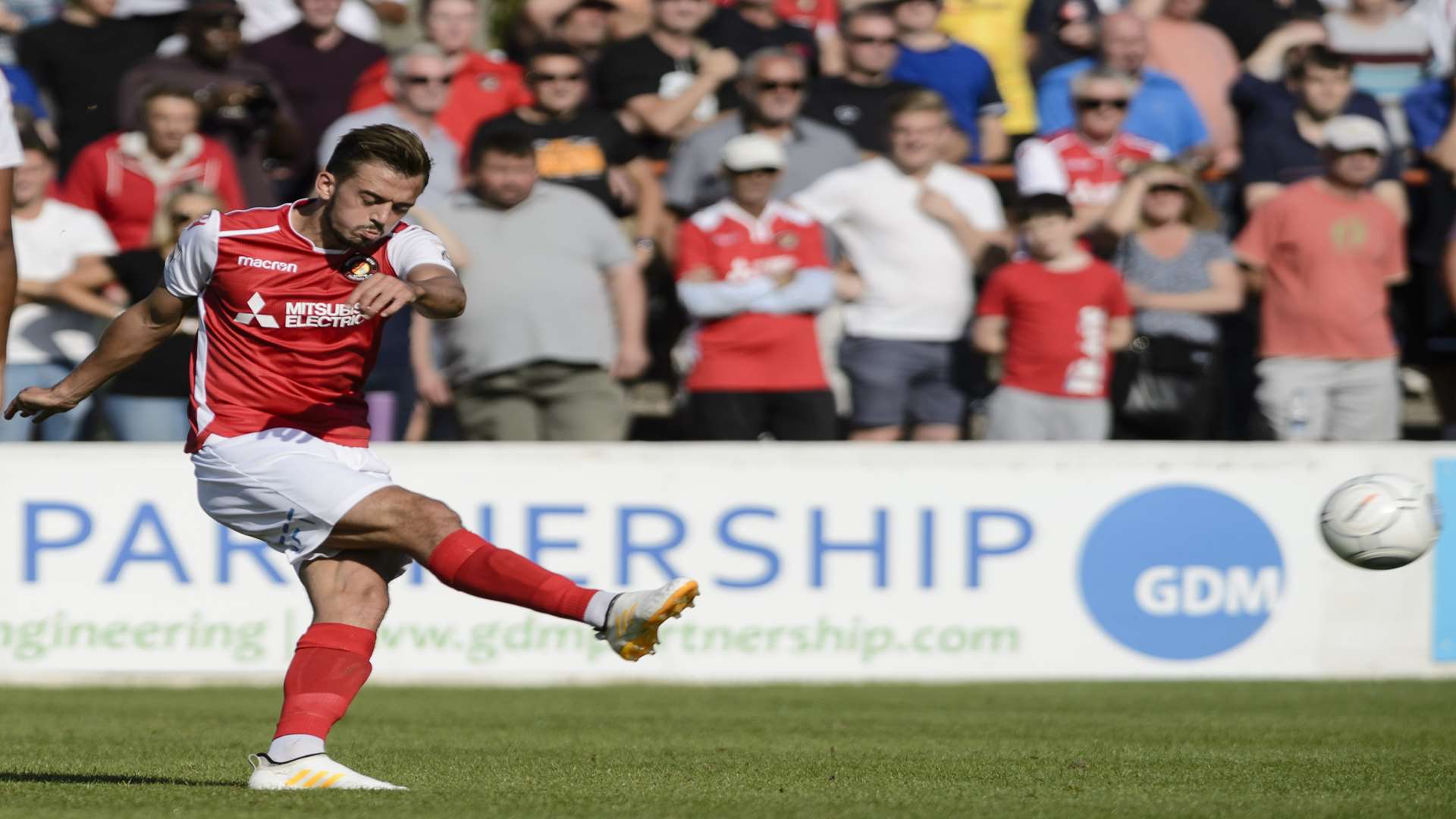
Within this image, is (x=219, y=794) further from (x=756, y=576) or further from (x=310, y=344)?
(x=756, y=576)

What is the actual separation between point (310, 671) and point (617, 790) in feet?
3.17

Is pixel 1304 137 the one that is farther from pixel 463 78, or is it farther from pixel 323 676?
pixel 323 676

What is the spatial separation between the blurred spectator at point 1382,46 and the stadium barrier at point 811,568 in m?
3.63

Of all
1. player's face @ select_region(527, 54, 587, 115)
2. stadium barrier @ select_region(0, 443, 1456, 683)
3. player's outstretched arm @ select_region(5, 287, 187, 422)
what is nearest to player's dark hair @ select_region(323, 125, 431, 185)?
player's outstretched arm @ select_region(5, 287, 187, 422)

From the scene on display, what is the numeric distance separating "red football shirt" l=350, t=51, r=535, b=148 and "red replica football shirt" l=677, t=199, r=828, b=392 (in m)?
1.74

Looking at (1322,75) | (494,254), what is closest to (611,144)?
(494,254)

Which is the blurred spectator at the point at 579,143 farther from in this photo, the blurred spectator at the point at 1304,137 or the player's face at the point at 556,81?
the blurred spectator at the point at 1304,137

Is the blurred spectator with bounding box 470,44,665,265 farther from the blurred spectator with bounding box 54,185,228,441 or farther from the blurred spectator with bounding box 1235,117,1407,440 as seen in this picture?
the blurred spectator with bounding box 1235,117,1407,440

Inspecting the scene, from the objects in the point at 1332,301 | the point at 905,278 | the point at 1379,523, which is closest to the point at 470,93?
the point at 905,278

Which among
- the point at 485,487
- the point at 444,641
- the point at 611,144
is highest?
the point at 611,144

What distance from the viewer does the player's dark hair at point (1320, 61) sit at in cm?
1305

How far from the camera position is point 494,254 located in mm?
11766

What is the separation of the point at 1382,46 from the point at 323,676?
412 inches

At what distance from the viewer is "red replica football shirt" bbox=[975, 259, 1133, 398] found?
39.0 ft
